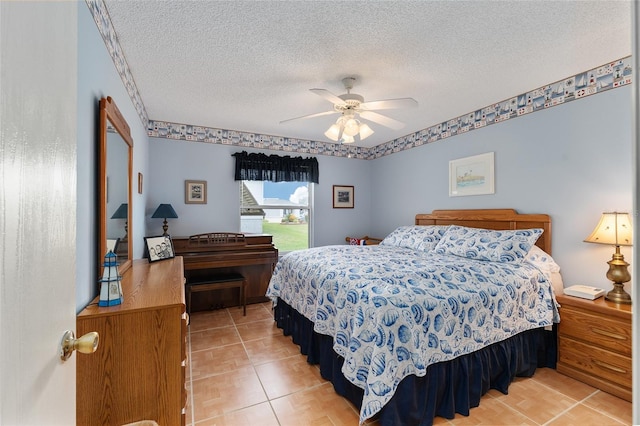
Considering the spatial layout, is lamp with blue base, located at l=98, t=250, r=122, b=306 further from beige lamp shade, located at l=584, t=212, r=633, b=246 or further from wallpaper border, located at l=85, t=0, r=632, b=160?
beige lamp shade, located at l=584, t=212, r=633, b=246

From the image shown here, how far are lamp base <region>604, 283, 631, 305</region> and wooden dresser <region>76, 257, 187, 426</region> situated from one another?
292 centimetres

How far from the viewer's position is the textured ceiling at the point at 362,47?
176 centimetres

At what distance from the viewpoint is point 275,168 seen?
451 centimetres

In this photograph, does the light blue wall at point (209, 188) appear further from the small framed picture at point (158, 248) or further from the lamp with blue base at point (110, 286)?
the lamp with blue base at point (110, 286)

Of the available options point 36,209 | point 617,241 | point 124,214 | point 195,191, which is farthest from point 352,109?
point 195,191

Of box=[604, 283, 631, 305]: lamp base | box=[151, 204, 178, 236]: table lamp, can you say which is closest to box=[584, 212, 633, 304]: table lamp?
box=[604, 283, 631, 305]: lamp base

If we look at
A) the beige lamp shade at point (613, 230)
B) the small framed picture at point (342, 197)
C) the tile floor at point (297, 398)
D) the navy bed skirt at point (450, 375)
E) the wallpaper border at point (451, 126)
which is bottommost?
the tile floor at point (297, 398)

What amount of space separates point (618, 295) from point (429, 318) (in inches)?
62.9

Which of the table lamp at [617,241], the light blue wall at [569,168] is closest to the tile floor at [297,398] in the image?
the table lamp at [617,241]

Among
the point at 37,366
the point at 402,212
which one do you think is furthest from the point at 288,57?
the point at 402,212

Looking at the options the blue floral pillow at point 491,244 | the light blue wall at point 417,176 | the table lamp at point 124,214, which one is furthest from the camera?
the blue floral pillow at point 491,244

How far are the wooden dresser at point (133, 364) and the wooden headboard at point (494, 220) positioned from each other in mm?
3089

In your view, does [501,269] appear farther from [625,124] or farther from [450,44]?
[450,44]

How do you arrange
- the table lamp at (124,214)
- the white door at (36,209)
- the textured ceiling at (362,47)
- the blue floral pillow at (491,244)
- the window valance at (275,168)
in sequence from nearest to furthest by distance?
the white door at (36,209) < the textured ceiling at (362,47) < the table lamp at (124,214) < the blue floral pillow at (491,244) < the window valance at (275,168)
